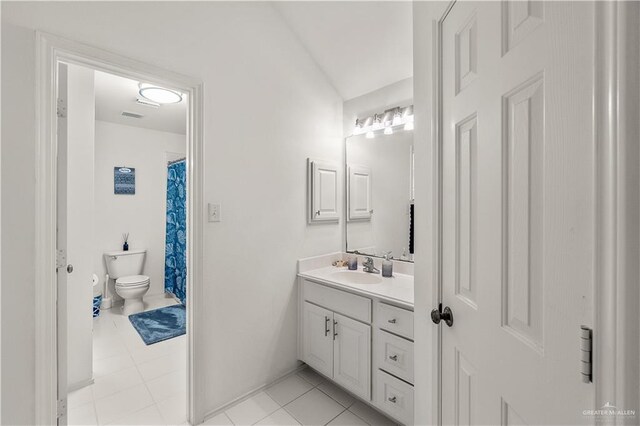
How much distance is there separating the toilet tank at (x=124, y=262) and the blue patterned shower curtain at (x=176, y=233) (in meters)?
0.35

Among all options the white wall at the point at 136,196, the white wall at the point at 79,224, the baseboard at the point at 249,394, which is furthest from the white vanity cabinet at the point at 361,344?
the white wall at the point at 136,196

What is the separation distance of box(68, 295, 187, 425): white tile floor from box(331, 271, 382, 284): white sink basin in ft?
4.34

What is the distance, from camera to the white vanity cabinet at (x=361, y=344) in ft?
5.32

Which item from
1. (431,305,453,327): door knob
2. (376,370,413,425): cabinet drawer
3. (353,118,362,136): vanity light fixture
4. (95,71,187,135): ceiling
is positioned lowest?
(376,370,413,425): cabinet drawer

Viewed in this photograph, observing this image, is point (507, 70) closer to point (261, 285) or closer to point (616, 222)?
point (616, 222)

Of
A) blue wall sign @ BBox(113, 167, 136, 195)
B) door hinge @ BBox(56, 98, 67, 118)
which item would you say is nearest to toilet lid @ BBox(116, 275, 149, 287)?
blue wall sign @ BBox(113, 167, 136, 195)

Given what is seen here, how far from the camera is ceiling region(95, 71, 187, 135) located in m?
2.55

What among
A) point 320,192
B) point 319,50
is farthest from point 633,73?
point 319,50

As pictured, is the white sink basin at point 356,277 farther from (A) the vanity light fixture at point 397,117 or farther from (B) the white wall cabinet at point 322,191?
(A) the vanity light fixture at point 397,117

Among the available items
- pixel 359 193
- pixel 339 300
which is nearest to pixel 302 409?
pixel 339 300

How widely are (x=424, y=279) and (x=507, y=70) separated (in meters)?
0.73

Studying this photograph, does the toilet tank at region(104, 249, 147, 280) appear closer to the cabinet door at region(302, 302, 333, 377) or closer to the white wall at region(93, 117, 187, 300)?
the white wall at region(93, 117, 187, 300)

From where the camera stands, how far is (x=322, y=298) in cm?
209

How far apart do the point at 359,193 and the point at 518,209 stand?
1.92 meters
